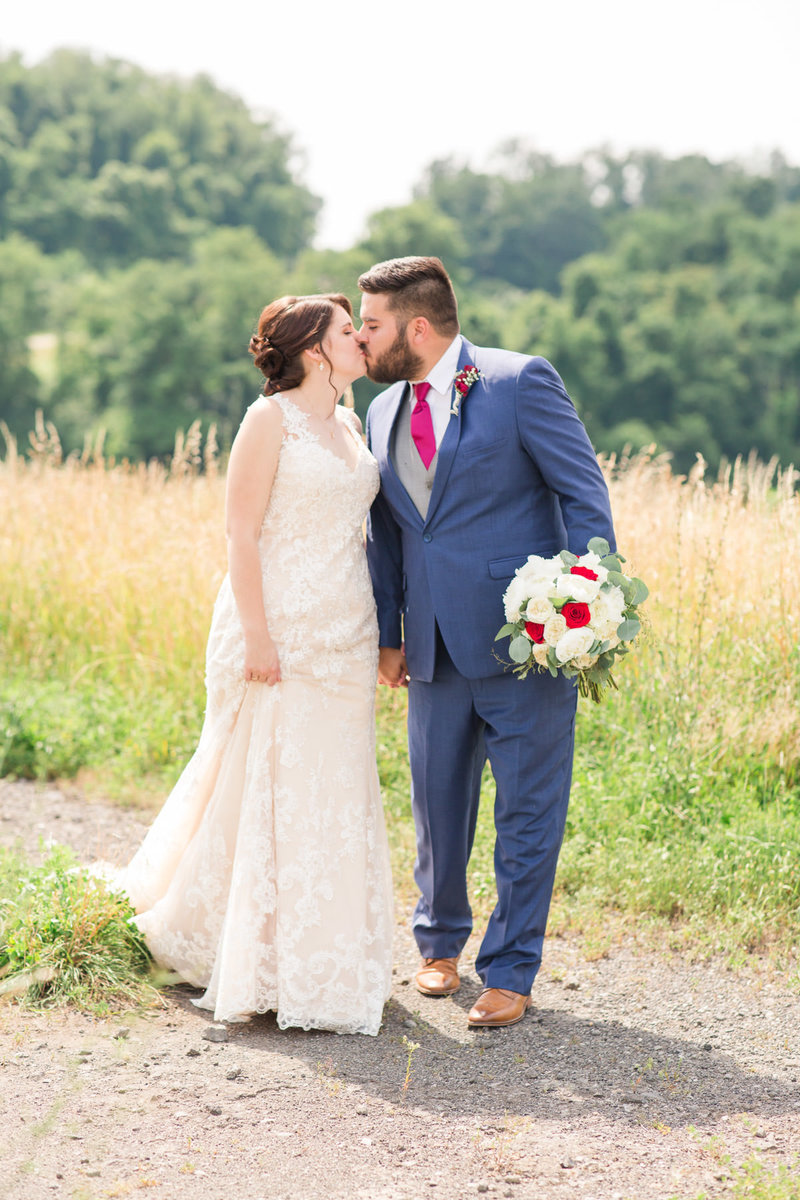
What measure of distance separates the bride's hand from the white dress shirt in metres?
0.82

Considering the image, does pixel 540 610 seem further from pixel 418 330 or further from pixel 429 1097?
pixel 429 1097

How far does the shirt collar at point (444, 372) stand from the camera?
12.2 feet

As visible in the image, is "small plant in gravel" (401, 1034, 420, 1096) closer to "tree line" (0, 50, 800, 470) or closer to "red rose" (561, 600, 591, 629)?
"red rose" (561, 600, 591, 629)

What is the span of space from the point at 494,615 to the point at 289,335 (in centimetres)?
106

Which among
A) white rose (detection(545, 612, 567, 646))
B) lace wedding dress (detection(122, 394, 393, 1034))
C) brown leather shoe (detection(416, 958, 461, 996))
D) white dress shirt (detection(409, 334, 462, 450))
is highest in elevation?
white dress shirt (detection(409, 334, 462, 450))

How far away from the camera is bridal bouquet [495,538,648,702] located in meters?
3.32

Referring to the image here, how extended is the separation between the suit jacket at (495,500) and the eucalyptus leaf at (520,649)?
243mm

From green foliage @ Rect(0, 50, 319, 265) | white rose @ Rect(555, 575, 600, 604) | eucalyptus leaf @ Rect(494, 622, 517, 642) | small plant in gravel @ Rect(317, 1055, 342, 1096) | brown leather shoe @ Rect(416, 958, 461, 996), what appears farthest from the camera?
green foliage @ Rect(0, 50, 319, 265)

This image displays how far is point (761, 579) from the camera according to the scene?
570 centimetres

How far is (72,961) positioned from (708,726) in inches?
112

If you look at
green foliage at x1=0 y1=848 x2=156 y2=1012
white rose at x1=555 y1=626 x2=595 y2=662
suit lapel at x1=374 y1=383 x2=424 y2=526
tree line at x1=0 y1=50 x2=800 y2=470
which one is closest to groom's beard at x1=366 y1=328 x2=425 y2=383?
suit lapel at x1=374 y1=383 x2=424 y2=526

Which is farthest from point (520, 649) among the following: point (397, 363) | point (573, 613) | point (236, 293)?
point (236, 293)

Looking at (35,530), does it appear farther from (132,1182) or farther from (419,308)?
(132,1182)

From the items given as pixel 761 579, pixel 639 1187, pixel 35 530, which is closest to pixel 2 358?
pixel 35 530
